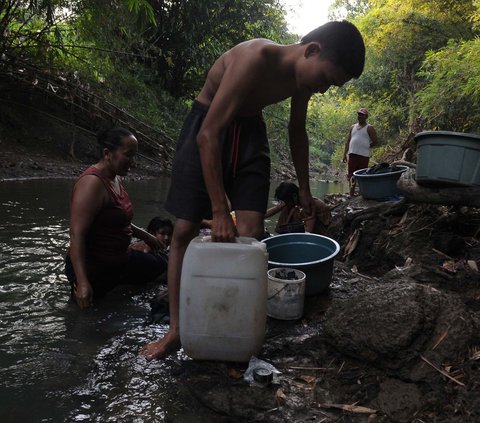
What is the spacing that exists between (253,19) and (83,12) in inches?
304

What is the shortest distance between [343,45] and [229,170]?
0.89m

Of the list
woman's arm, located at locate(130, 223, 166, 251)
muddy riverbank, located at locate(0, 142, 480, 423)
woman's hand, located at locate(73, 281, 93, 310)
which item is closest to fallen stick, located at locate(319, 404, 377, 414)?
muddy riverbank, located at locate(0, 142, 480, 423)

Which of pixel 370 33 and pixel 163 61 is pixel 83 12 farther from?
pixel 370 33

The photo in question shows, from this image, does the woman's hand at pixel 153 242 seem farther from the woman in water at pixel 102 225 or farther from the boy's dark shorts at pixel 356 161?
the boy's dark shorts at pixel 356 161

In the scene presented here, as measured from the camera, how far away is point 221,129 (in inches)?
79.1

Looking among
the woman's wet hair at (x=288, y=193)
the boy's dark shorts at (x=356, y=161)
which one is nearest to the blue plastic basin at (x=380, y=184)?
the woman's wet hair at (x=288, y=193)

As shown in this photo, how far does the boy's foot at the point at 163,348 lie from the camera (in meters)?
2.37

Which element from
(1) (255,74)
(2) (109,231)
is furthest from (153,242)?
(1) (255,74)

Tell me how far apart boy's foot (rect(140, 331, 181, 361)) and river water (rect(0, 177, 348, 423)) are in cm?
4

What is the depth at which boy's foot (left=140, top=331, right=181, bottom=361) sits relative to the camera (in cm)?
237

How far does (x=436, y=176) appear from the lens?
11.7 ft

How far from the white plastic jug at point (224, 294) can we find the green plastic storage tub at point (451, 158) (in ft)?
7.19

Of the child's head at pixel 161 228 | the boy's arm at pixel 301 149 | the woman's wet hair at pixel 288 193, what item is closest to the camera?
the boy's arm at pixel 301 149

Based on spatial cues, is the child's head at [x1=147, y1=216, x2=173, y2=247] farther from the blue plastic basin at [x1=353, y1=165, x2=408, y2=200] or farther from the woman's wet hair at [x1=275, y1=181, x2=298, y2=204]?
the blue plastic basin at [x1=353, y1=165, x2=408, y2=200]
